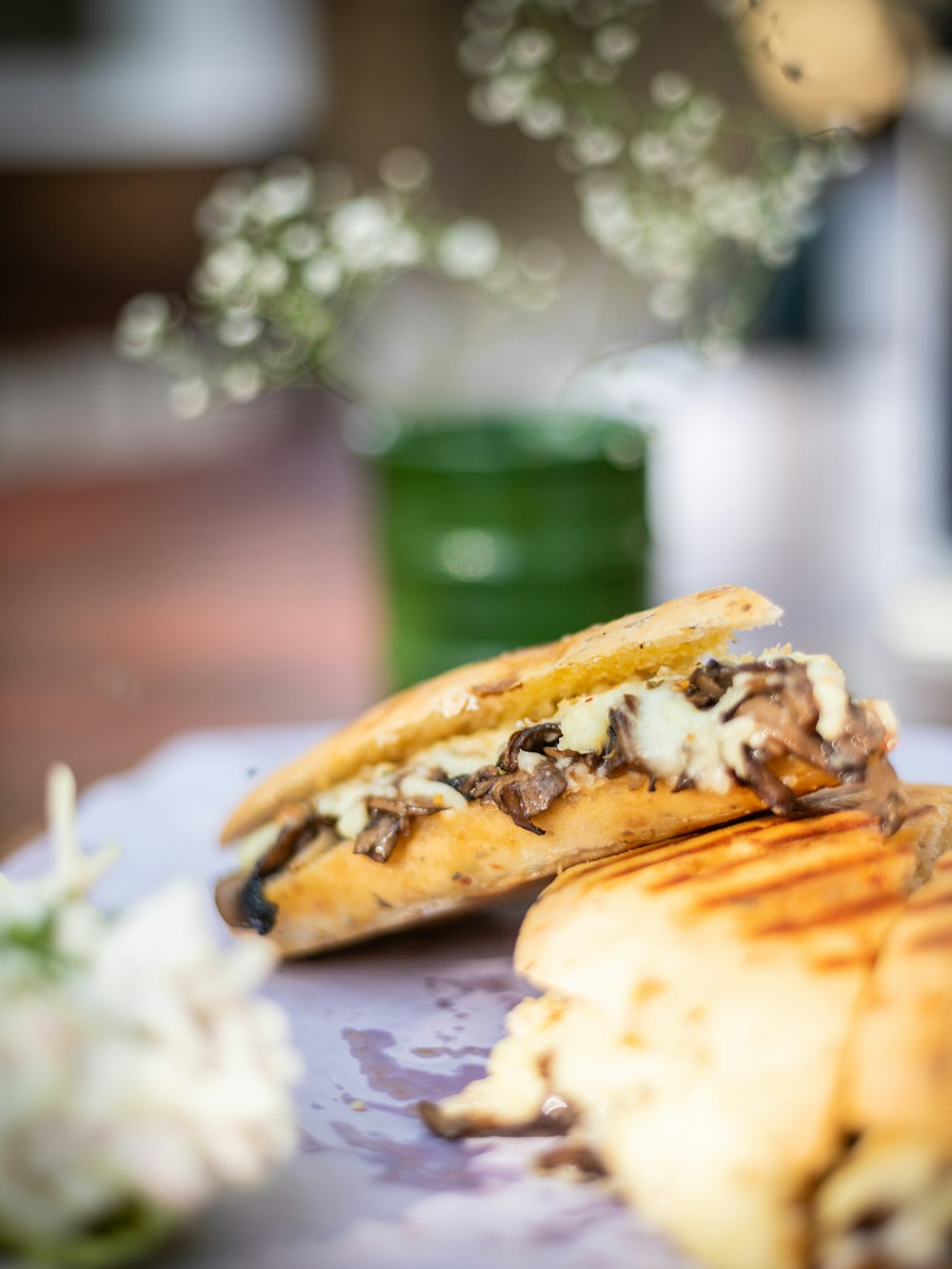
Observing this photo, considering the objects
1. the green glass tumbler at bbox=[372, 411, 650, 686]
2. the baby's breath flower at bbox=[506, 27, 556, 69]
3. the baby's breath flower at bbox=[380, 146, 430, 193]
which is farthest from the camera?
the green glass tumbler at bbox=[372, 411, 650, 686]

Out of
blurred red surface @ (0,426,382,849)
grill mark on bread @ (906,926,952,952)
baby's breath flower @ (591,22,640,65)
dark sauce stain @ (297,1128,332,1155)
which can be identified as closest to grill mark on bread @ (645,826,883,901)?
grill mark on bread @ (906,926,952,952)

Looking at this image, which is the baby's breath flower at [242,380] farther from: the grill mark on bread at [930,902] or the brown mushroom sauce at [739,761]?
the grill mark on bread at [930,902]

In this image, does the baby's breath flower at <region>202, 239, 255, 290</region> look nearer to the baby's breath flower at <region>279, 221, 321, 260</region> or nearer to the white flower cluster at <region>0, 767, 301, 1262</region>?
the baby's breath flower at <region>279, 221, 321, 260</region>

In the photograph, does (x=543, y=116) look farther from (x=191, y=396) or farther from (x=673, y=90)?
(x=191, y=396)

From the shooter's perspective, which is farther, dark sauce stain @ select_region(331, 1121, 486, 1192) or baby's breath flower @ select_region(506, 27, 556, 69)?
baby's breath flower @ select_region(506, 27, 556, 69)

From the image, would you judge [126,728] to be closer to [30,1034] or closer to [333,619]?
[333,619]

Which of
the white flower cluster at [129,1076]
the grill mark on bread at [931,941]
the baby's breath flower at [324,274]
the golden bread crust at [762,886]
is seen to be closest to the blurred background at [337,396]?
the baby's breath flower at [324,274]
